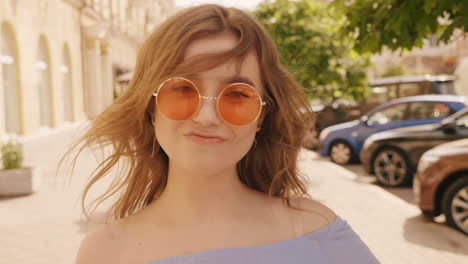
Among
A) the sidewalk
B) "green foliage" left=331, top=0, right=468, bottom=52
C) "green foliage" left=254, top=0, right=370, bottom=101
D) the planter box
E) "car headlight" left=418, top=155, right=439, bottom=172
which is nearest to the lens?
"green foliage" left=331, top=0, right=468, bottom=52

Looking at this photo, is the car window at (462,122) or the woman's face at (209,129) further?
the car window at (462,122)

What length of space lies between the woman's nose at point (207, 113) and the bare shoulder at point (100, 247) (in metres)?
0.43

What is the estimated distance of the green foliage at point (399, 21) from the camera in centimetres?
382

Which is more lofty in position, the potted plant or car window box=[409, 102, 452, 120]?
car window box=[409, 102, 452, 120]

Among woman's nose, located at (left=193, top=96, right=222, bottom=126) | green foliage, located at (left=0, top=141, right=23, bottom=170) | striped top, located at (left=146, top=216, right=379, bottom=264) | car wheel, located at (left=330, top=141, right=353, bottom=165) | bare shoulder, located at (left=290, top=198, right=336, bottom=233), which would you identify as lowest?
car wheel, located at (left=330, top=141, right=353, bottom=165)

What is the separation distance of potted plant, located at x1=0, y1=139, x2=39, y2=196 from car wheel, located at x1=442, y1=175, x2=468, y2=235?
6.64 m

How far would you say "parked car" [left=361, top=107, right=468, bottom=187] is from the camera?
29.9ft

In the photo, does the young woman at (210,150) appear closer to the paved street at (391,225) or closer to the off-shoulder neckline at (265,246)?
the off-shoulder neckline at (265,246)

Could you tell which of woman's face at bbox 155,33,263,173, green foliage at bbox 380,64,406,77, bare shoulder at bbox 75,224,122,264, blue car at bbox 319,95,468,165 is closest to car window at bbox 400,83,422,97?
blue car at bbox 319,95,468,165

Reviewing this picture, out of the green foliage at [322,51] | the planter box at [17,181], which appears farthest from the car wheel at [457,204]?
the green foliage at [322,51]

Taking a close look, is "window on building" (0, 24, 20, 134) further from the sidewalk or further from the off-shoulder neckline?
the off-shoulder neckline

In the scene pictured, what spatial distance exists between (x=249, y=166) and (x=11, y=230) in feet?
17.6

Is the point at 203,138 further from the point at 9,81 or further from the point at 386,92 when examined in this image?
the point at 386,92

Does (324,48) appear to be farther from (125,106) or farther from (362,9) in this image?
(125,106)
